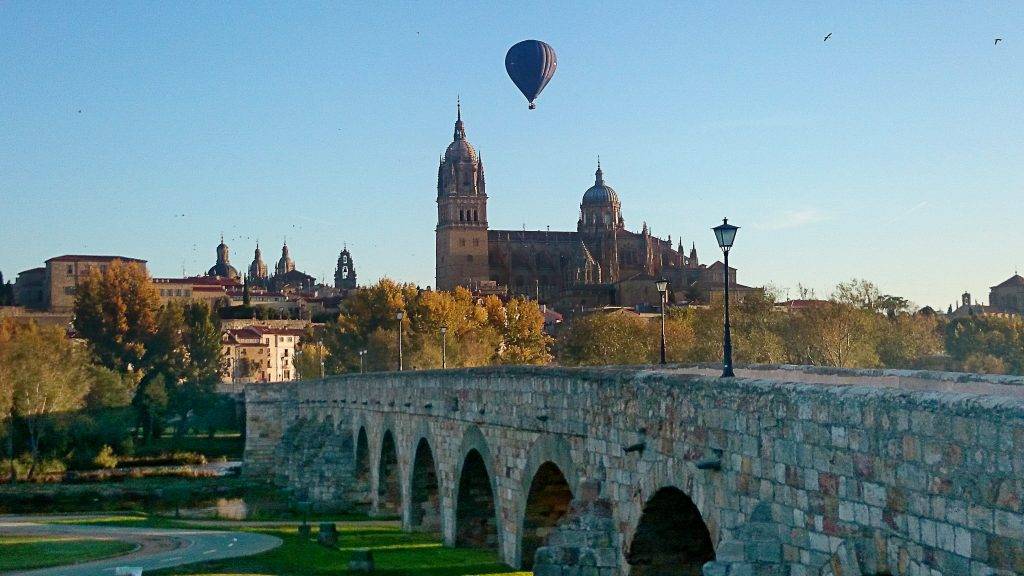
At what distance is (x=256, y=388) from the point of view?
78312 millimetres

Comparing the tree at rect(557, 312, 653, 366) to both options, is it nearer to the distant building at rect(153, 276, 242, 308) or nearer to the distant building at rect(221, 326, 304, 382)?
the distant building at rect(221, 326, 304, 382)

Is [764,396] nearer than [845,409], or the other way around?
[845,409]

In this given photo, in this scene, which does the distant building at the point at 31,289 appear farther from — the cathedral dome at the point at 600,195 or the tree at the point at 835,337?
the tree at the point at 835,337

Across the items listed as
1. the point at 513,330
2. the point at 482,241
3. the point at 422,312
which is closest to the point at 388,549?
the point at 422,312

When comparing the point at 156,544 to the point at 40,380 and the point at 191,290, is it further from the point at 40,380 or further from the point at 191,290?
the point at 191,290

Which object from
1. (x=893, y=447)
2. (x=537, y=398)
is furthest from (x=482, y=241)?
(x=893, y=447)

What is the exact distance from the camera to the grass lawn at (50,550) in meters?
33.3

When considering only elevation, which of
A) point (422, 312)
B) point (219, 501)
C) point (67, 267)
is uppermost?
point (67, 267)

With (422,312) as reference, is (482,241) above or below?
above

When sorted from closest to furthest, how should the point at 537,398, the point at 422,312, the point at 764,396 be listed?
the point at 764,396 → the point at 537,398 → the point at 422,312

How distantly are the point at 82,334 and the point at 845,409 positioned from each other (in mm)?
110408

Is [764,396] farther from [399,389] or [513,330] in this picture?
[513,330]

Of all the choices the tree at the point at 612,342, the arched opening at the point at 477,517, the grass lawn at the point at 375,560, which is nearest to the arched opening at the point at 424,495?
the grass lawn at the point at 375,560

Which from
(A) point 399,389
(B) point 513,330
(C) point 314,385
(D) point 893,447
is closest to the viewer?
(D) point 893,447
